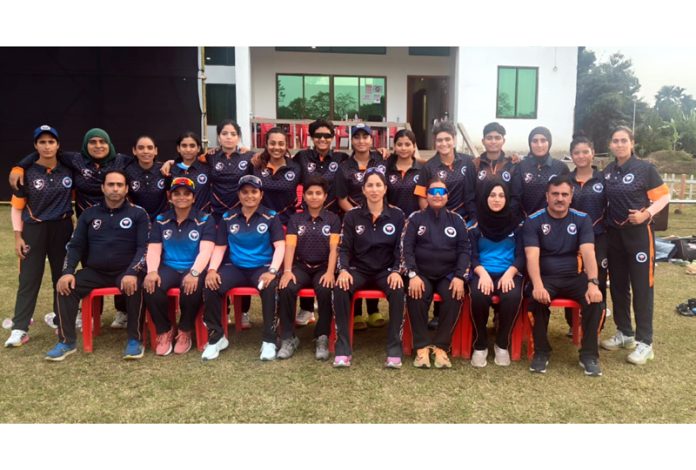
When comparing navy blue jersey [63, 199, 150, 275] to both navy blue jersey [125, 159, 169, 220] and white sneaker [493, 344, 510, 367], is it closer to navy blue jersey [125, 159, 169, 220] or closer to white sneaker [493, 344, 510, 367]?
navy blue jersey [125, 159, 169, 220]

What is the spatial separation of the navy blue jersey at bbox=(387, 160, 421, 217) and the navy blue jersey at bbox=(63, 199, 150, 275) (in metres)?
1.99

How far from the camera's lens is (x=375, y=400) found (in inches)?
125

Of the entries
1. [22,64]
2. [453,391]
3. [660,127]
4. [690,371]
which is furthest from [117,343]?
[660,127]

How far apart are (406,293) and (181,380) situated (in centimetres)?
166

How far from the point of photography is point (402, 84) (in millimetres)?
16391

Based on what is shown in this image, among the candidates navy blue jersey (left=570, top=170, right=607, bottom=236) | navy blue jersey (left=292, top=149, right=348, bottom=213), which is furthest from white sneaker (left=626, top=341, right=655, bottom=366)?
navy blue jersey (left=292, top=149, right=348, bottom=213)

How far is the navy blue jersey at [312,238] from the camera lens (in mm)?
4094

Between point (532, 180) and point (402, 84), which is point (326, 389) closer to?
point (532, 180)

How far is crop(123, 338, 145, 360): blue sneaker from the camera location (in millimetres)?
3852

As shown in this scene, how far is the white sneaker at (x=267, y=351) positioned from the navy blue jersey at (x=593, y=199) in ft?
8.22

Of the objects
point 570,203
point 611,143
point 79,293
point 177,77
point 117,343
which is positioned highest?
point 177,77

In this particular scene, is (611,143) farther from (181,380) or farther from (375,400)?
(181,380)

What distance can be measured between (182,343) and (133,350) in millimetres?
346

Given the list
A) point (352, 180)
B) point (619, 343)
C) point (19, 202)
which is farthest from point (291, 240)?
point (619, 343)
